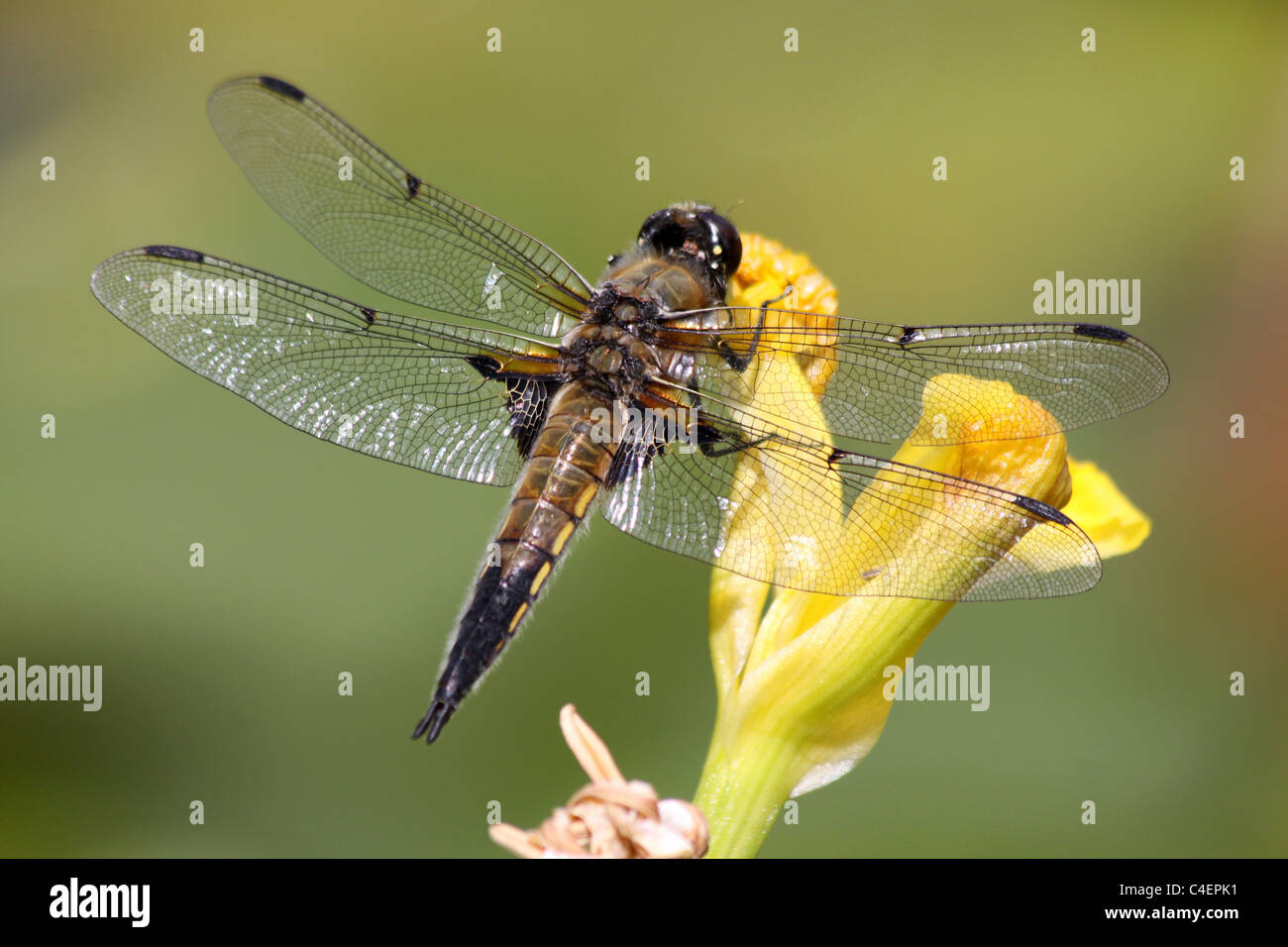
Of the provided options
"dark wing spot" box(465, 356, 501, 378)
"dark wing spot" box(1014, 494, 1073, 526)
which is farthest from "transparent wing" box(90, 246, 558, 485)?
"dark wing spot" box(1014, 494, 1073, 526)

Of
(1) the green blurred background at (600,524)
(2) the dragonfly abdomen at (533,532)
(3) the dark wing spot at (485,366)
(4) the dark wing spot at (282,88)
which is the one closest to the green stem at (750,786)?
(2) the dragonfly abdomen at (533,532)

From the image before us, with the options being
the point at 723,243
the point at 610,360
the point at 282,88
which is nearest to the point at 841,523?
the point at 610,360

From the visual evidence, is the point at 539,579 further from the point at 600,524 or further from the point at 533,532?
the point at 600,524

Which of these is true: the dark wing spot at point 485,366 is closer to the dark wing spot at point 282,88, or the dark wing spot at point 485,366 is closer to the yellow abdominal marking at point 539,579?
the yellow abdominal marking at point 539,579
